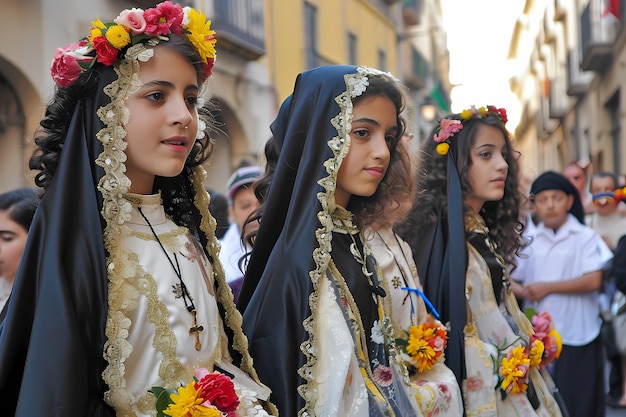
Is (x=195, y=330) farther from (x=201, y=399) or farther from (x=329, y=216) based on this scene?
(x=329, y=216)

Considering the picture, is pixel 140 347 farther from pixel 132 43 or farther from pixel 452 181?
pixel 452 181

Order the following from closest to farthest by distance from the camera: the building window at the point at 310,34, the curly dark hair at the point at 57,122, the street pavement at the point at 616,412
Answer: the curly dark hair at the point at 57,122 → the street pavement at the point at 616,412 → the building window at the point at 310,34

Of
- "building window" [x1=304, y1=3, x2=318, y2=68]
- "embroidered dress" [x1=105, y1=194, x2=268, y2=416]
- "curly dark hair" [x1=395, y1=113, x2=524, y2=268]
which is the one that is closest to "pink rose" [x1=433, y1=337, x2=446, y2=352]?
"curly dark hair" [x1=395, y1=113, x2=524, y2=268]

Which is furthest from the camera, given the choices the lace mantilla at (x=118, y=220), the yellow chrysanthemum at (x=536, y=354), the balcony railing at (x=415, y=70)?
the balcony railing at (x=415, y=70)

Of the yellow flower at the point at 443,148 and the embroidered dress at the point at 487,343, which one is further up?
the yellow flower at the point at 443,148

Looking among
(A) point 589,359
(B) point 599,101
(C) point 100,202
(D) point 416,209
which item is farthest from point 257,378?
(B) point 599,101

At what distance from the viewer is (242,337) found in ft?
8.68

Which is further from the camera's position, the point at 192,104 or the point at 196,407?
the point at 192,104

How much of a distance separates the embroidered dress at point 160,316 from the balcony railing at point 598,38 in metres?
14.0

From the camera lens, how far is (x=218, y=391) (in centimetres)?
225

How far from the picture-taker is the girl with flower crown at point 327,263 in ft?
9.09

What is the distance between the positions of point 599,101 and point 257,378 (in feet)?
54.7

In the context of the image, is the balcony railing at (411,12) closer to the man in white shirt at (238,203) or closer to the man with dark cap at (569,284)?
the man with dark cap at (569,284)

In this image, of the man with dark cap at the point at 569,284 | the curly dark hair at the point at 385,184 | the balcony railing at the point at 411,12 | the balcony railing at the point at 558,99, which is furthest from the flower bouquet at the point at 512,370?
the balcony railing at the point at 411,12
